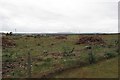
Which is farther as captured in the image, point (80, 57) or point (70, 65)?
point (80, 57)

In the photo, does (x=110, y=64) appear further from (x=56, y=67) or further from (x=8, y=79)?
(x=8, y=79)

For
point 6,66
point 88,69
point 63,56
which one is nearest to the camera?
point 88,69

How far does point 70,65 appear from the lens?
78.1 ft

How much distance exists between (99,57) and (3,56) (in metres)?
9.86

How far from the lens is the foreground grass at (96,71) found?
2138cm

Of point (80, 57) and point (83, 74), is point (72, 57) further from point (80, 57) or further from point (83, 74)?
point (83, 74)

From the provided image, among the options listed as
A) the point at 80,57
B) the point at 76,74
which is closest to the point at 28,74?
the point at 76,74

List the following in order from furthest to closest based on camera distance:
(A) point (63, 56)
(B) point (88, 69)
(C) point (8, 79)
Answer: (A) point (63, 56)
(B) point (88, 69)
(C) point (8, 79)

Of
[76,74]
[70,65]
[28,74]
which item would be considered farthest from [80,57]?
[28,74]

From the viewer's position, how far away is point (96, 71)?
22344 mm

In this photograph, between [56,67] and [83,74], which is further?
[56,67]

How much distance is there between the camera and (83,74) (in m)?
21.8

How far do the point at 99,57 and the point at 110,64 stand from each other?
1934mm

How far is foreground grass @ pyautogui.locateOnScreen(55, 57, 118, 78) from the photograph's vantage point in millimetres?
21375
